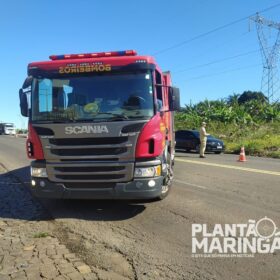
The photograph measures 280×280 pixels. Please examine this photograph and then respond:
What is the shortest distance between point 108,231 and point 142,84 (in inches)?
106

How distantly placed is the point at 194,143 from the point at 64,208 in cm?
1909

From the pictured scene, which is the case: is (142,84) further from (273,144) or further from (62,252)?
(273,144)

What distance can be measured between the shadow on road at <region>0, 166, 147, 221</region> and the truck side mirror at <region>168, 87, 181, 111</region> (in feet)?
6.72

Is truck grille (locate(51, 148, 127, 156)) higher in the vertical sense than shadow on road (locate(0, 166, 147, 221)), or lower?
higher

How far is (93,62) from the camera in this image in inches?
324

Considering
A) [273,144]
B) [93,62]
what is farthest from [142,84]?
[273,144]

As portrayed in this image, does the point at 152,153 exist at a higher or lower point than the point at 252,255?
higher

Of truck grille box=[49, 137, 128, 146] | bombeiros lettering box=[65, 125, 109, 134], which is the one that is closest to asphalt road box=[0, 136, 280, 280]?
truck grille box=[49, 137, 128, 146]

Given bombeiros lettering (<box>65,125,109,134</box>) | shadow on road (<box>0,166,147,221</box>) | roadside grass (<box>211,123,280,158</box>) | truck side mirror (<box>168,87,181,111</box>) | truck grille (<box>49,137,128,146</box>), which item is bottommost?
roadside grass (<box>211,123,280,158</box>)

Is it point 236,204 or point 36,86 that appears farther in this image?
point 236,204

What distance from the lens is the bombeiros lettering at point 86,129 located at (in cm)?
770

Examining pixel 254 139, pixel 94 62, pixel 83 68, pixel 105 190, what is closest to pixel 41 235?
pixel 105 190

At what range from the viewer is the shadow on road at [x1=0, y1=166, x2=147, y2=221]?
8.28m

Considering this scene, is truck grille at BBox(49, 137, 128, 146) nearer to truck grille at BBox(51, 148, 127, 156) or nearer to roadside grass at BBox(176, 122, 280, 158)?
truck grille at BBox(51, 148, 127, 156)
